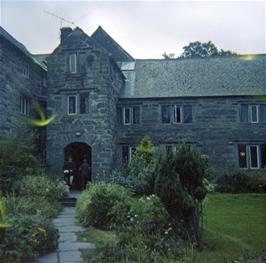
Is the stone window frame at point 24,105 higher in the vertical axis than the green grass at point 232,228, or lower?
higher

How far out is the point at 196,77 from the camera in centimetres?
2895

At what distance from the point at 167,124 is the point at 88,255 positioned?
19.3 metres

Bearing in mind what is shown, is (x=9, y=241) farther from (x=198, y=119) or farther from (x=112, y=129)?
(x=198, y=119)

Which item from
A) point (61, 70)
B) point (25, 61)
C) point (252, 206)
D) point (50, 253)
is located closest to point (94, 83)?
point (61, 70)

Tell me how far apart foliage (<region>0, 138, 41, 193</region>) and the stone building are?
167 centimetres

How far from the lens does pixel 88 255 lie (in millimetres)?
8469

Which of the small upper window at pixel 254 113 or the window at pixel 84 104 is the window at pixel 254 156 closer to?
the small upper window at pixel 254 113

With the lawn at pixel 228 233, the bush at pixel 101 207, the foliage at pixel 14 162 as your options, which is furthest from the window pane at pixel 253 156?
the bush at pixel 101 207

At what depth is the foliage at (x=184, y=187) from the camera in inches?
359

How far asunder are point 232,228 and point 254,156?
1541 cm

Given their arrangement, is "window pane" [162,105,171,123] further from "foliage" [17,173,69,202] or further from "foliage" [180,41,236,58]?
"foliage" [180,41,236,58]

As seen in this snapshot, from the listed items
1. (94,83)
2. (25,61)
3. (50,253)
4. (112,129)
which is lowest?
(50,253)

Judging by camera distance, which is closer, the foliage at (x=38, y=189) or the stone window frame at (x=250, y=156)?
the foliage at (x=38, y=189)

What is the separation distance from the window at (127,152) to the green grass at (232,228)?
8119 millimetres
